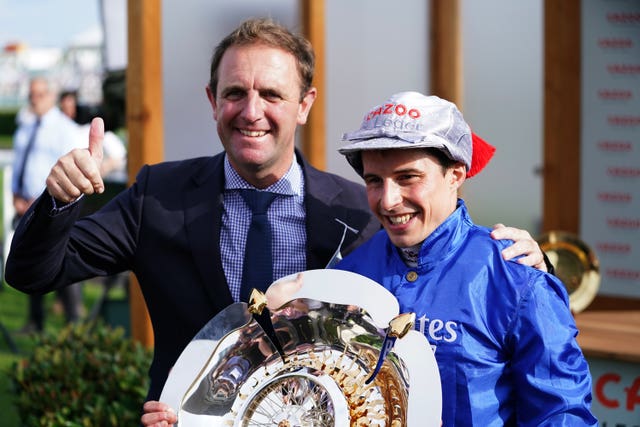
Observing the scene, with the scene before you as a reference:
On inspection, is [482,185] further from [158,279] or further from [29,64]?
[29,64]

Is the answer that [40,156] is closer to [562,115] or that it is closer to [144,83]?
[144,83]

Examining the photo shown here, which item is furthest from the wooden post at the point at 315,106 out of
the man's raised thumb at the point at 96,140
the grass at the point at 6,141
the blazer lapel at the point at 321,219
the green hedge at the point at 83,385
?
the grass at the point at 6,141

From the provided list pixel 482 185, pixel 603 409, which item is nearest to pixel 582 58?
pixel 482 185

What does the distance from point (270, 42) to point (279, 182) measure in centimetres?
37

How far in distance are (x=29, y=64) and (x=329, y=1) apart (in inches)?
1146

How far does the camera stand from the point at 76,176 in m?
2.12

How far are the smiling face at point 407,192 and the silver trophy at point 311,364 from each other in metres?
0.16

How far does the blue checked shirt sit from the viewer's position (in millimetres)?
2510

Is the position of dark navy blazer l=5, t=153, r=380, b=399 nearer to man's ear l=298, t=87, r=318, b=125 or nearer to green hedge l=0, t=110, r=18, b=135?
man's ear l=298, t=87, r=318, b=125

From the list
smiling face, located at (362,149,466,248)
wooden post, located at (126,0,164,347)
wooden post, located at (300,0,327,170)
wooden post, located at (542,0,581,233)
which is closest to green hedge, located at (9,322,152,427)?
wooden post, located at (126,0,164,347)

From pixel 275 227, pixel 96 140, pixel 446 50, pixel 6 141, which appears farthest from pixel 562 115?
pixel 6 141

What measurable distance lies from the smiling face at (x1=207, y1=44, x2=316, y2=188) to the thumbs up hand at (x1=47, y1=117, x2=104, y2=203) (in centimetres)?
40

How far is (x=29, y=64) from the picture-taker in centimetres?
3241

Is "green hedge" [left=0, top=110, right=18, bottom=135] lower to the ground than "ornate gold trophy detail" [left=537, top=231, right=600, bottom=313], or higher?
lower
